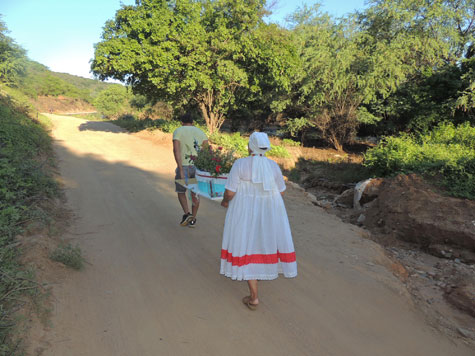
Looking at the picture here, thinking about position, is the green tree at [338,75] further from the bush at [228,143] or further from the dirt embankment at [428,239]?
the dirt embankment at [428,239]

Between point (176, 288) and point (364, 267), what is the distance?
2.77 m

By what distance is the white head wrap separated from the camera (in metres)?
3.18

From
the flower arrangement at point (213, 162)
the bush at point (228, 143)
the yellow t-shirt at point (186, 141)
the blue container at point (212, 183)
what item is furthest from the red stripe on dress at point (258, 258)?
the bush at point (228, 143)

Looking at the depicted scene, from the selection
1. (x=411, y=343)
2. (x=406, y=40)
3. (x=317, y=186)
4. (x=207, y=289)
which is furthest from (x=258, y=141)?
(x=406, y=40)

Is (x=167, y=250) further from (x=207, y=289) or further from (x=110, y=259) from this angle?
(x=207, y=289)

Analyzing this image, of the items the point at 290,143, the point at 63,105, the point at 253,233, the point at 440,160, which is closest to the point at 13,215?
the point at 253,233

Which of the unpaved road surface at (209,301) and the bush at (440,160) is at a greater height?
the bush at (440,160)

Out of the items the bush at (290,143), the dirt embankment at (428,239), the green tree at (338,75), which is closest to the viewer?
the dirt embankment at (428,239)

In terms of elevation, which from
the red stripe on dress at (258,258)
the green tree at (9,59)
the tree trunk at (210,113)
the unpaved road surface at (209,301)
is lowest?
the unpaved road surface at (209,301)

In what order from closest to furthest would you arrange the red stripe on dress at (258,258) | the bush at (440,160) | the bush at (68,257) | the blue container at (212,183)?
1. the red stripe on dress at (258,258)
2. the bush at (68,257)
3. the blue container at (212,183)
4. the bush at (440,160)

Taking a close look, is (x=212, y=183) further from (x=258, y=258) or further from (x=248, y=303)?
(x=248, y=303)

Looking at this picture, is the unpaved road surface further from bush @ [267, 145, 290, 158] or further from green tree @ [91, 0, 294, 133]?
bush @ [267, 145, 290, 158]

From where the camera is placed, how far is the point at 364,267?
4.41m

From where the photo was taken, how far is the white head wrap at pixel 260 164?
318 cm
